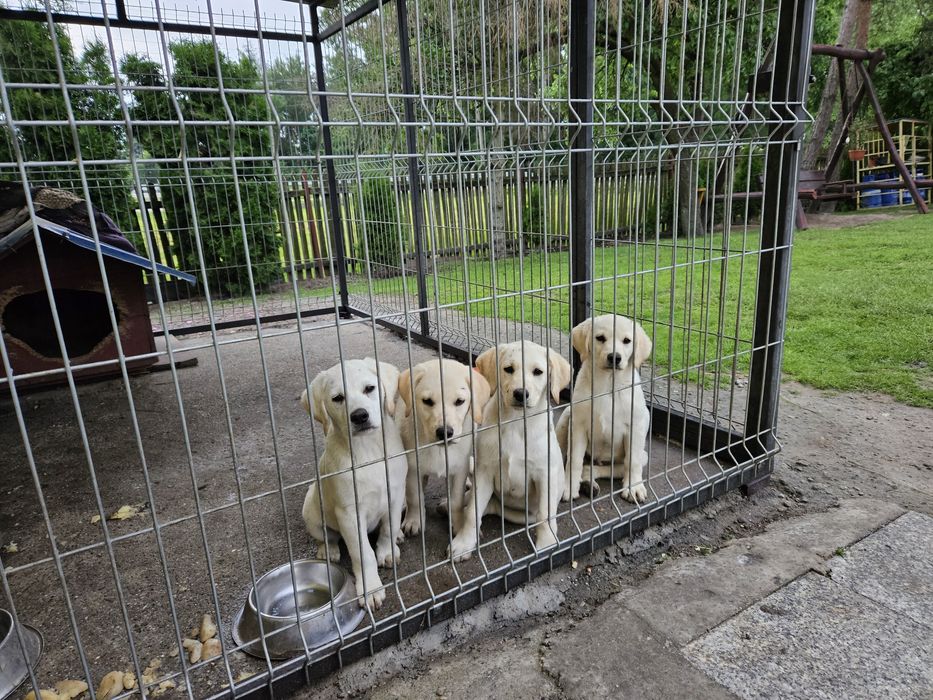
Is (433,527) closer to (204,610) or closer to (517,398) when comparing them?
(517,398)

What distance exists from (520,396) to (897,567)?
70.7 inches

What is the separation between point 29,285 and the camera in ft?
15.7

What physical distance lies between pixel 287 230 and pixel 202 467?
275 cm

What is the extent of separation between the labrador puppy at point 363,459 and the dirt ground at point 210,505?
152mm

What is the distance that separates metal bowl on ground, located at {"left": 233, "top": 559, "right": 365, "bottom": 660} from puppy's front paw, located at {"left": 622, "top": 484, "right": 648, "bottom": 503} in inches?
56.9

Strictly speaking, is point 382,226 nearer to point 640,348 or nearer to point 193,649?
point 640,348

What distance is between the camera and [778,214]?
2.98 meters

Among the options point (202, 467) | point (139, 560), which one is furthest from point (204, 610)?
point (202, 467)

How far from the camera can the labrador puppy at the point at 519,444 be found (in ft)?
8.43

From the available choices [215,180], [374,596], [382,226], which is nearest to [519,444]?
[374,596]

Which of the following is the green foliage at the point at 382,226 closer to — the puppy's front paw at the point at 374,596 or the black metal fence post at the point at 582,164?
the black metal fence post at the point at 582,164

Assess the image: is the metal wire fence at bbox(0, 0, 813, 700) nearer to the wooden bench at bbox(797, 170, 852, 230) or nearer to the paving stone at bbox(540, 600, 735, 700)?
the paving stone at bbox(540, 600, 735, 700)

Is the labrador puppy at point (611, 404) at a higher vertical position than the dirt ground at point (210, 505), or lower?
higher

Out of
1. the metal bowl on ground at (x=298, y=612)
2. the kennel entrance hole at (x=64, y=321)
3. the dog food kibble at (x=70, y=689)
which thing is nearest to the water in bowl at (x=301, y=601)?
the metal bowl on ground at (x=298, y=612)
